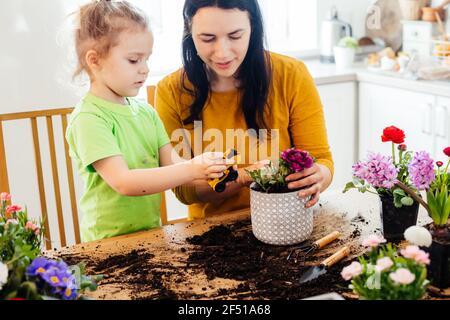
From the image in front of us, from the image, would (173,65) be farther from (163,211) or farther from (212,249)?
(212,249)

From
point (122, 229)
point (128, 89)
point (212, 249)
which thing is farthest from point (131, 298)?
point (128, 89)

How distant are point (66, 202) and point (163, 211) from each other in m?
0.91

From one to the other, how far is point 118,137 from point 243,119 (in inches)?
15.6

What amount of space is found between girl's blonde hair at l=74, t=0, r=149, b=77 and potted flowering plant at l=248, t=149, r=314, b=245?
490 mm

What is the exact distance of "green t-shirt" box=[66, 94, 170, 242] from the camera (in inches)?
57.6

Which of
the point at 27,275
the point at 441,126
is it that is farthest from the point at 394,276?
the point at 441,126

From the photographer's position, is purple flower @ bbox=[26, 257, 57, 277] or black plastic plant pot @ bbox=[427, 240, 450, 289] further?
black plastic plant pot @ bbox=[427, 240, 450, 289]

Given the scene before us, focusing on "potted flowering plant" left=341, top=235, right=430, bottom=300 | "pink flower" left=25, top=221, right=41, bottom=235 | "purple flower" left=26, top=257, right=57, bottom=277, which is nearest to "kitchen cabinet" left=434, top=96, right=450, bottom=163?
"potted flowering plant" left=341, top=235, right=430, bottom=300

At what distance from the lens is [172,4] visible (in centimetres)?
320

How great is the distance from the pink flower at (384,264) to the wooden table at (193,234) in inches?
14.4

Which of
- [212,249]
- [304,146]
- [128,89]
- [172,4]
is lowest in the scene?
[212,249]

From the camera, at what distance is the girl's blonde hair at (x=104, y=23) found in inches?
58.2

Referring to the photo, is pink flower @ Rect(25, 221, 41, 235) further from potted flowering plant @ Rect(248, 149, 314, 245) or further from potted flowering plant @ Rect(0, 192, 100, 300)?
potted flowering plant @ Rect(248, 149, 314, 245)

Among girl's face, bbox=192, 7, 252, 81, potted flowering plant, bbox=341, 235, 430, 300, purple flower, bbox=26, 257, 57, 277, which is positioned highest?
girl's face, bbox=192, 7, 252, 81
